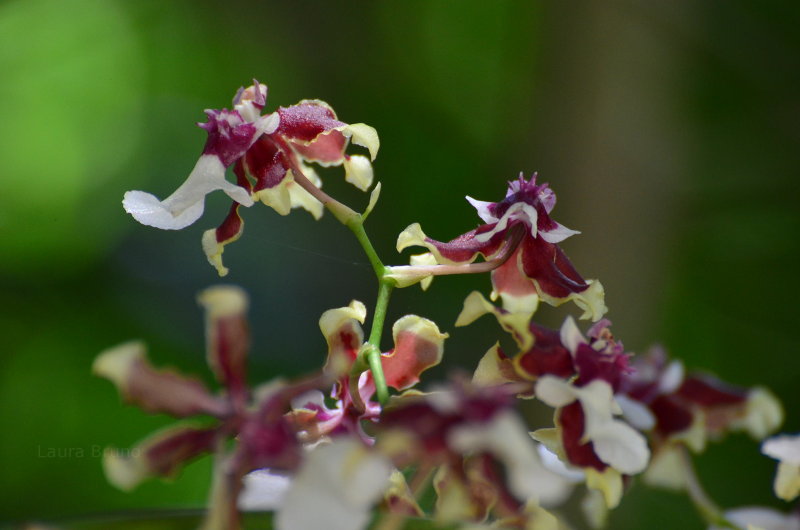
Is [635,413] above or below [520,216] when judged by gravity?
below

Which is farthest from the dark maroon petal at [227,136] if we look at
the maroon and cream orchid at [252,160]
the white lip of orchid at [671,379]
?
the white lip of orchid at [671,379]

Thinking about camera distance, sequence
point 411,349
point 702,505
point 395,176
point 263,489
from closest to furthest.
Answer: point 263,489, point 411,349, point 702,505, point 395,176

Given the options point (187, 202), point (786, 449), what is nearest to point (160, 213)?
point (187, 202)

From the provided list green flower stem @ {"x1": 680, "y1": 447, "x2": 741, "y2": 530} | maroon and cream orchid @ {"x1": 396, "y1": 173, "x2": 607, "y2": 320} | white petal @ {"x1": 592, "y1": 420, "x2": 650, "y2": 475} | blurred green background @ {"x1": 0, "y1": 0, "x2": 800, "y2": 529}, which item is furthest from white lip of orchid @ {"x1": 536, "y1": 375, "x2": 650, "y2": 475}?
blurred green background @ {"x1": 0, "y1": 0, "x2": 800, "y2": 529}

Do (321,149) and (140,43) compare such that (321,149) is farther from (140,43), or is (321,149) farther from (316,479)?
(140,43)

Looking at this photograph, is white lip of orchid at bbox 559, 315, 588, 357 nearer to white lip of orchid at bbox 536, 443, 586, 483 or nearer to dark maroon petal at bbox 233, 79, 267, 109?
white lip of orchid at bbox 536, 443, 586, 483

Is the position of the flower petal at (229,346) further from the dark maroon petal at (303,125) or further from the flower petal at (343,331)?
→ the dark maroon petal at (303,125)

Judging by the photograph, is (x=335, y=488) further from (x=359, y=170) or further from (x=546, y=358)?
(x=359, y=170)
